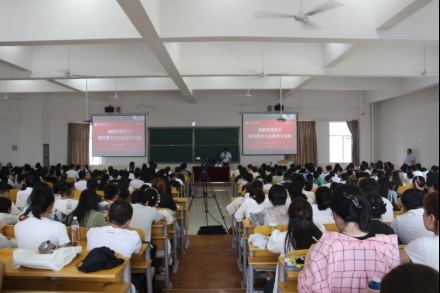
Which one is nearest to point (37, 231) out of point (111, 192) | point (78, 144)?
point (111, 192)

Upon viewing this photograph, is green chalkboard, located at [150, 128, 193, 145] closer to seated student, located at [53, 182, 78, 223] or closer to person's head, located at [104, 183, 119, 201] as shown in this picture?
seated student, located at [53, 182, 78, 223]

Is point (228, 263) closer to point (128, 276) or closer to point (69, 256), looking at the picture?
point (128, 276)

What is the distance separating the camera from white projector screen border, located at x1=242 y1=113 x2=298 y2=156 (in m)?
11.7

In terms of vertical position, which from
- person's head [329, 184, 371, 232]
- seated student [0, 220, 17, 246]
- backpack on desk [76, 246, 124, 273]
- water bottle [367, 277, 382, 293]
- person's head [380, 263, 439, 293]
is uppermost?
person's head [329, 184, 371, 232]

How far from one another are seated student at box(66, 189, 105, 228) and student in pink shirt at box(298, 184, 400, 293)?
2260 mm

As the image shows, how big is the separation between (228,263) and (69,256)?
2755 millimetres

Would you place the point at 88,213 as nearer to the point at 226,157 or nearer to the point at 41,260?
the point at 41,260

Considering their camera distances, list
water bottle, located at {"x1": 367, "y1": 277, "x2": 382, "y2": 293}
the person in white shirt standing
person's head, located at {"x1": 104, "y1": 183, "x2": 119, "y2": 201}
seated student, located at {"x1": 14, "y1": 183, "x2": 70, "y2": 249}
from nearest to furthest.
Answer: water bottle, located at {"x1": 367, "y1": 277, "x2": 382, "y2": 293} → seated student, located at {"x1": 14, "y1": 183, "x2": 70, "y2": 249} → person's head, located at {"x1": 104, "y1": 183, "x2": 119, "y2": 201} → the person in white shirt standing

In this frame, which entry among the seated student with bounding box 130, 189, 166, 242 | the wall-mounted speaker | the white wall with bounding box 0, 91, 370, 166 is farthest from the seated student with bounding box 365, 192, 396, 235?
the wall-mounted speaker

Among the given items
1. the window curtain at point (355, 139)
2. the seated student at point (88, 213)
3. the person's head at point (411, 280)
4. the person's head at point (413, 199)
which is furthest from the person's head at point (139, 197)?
the window curtain at point (355, 139)

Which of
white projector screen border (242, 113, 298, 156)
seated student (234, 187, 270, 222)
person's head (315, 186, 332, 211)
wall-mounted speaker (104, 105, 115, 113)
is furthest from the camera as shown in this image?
wall-mounted speaker (104, 105, 115, 113)

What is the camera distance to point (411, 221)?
316 cm

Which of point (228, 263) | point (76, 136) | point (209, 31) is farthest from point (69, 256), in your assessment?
point (76, 136)

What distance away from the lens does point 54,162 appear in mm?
13852
